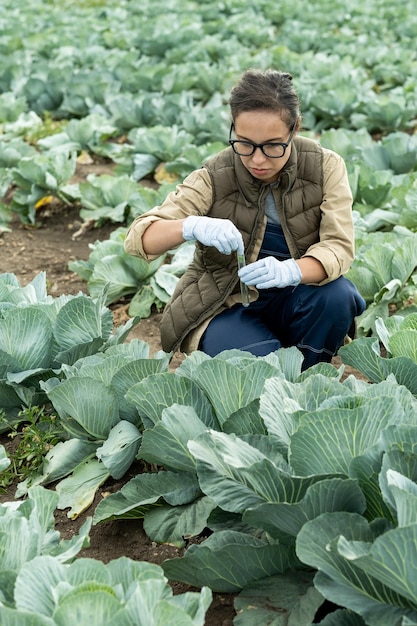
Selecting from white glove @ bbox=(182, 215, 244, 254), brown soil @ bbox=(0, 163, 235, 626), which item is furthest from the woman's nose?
brown soil @ bbox=(0, 163, 235, 626)

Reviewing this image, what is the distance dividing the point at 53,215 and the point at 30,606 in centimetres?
425

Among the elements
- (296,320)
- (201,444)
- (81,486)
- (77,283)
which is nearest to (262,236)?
→ (296,320)

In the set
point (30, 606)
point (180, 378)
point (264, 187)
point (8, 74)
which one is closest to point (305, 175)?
point (264, 187)

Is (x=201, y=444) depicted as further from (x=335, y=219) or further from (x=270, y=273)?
(x=335, y=219)

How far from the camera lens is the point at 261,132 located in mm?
2854

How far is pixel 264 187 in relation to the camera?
3.12 metres

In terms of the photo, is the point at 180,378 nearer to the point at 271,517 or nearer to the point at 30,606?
the point at 271,517

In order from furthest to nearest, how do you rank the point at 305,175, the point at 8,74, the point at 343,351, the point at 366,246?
the point at 8,74, the point at 366,246, the point at 305,175, the point at 343,351

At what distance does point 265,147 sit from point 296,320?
2.57 ft

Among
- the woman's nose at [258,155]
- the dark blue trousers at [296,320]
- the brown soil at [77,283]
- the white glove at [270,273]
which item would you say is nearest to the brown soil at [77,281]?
the brown soil at [77,283]

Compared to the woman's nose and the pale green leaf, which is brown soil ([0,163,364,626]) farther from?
the woman's nose

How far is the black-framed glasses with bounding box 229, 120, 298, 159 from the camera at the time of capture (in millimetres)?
2877

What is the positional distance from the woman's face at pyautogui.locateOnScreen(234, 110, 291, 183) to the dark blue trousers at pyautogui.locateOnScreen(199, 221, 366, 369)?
35 centimetres

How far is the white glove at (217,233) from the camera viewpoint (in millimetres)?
2906
